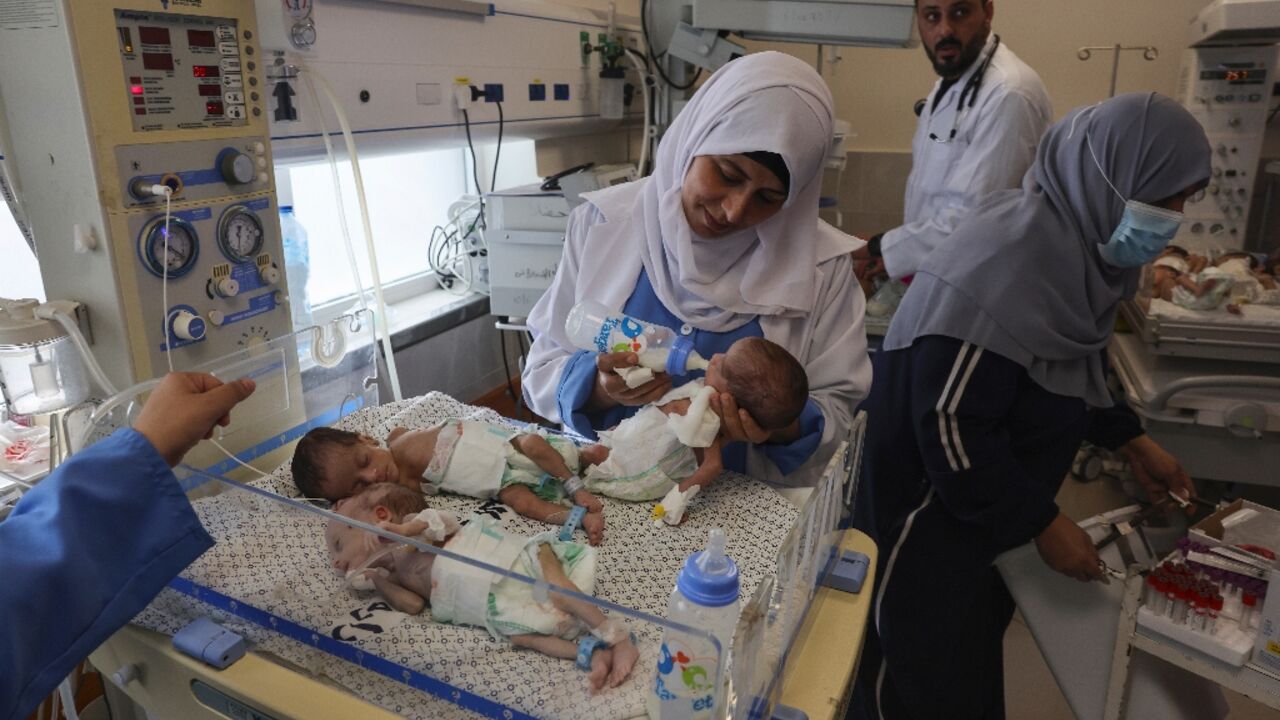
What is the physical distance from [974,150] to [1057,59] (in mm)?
1698

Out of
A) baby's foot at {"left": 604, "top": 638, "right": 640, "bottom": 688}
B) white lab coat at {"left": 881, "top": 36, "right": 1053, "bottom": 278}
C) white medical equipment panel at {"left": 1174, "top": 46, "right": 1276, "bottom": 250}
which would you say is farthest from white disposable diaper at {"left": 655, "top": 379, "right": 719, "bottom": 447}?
white medical equipment panel at {"left": 1174, "top": 46, "right": 1276, "bottom": 250}

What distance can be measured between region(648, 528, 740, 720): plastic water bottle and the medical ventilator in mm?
639

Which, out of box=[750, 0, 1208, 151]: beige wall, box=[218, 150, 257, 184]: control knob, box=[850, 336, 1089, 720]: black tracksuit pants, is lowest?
box=[850, 336, 1089, 720]: black tracksuit pants

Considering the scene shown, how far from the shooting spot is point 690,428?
4.73ft

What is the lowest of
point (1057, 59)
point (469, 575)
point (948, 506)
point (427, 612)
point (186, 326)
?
point (948, 506)

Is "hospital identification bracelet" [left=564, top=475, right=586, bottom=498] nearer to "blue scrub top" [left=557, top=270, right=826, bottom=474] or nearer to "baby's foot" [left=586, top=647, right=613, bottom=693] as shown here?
"blue scrub top" [left=557, top=270, right=826, bottom=474]

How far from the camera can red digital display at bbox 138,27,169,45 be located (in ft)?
4.33

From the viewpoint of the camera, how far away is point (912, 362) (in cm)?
178

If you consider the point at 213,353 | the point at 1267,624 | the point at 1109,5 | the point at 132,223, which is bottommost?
the point at 1267,624

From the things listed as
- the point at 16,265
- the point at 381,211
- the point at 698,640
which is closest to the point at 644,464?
the point at 698,640

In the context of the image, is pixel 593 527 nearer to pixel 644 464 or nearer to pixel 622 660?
pixel 644 464

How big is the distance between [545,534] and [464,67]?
186 centimetres

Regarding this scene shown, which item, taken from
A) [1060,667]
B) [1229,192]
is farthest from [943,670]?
[1229,192]

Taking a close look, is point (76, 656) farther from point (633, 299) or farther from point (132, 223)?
point (633, 299)
